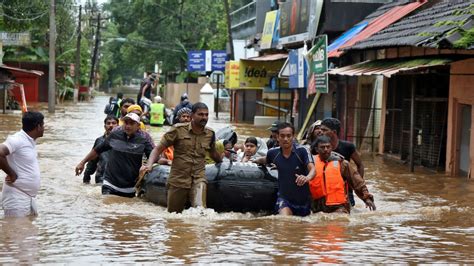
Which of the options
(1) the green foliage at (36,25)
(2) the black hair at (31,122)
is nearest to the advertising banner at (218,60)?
(1) the green foliage at (36,25)

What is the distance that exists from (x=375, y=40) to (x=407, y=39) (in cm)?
317

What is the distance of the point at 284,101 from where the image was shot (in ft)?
131

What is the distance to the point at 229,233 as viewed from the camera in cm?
1019

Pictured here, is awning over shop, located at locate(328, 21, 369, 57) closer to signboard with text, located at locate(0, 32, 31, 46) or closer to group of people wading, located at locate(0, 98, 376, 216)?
group of people wading, located at locate(0, 98, 376, 216)

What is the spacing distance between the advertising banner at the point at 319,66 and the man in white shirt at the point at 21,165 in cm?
1446

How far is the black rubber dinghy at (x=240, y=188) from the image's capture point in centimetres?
1180

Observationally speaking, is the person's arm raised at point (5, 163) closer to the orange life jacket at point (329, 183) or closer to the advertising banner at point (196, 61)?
the orange life jacket at point (329, 183)

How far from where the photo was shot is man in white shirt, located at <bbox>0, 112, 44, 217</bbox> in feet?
31.0

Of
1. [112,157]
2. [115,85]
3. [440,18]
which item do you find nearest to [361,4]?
[440,18]

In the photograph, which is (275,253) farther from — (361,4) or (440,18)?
(361,4)

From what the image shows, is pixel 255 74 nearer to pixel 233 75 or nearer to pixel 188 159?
pixel 233 75

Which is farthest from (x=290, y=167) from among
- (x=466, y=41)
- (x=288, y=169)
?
(x=466, y=41)

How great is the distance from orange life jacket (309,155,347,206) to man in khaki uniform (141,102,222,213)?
1.31 metres

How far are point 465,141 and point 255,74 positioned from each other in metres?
20.9
